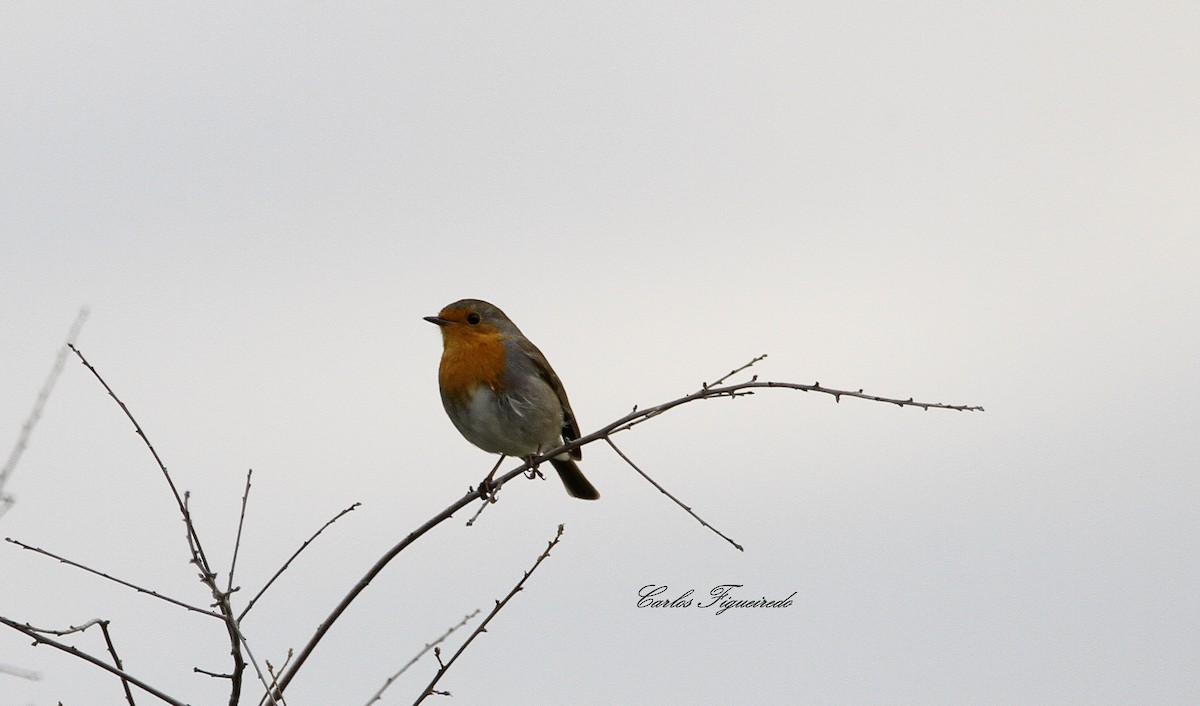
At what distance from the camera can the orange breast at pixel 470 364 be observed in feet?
26.3

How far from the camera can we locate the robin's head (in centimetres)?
834

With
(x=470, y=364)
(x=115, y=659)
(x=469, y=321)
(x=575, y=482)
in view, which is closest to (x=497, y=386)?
(x=470, y=364)

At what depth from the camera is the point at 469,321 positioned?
27.6 ft

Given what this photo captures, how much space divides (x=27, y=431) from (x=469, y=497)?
1.65 metres

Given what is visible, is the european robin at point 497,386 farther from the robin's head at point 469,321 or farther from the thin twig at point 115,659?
the thin twig at point 115,659

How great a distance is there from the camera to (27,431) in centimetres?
415

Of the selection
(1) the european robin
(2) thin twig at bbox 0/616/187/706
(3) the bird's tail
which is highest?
(3) the bird's tail

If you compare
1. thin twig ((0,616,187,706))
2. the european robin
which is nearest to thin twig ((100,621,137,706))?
thin twig ((0,616,187,706))

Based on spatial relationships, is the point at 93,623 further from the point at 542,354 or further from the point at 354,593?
the point at 542,354

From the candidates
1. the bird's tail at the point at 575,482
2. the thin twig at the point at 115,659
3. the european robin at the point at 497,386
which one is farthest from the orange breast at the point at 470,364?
the thin twig at the point at 115,659

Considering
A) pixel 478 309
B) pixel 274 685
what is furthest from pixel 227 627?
pixel 478 309

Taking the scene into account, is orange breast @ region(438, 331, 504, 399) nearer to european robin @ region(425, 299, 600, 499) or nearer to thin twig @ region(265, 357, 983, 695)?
european robin @ region(425, 299, 600, 499)

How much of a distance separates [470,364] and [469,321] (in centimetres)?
42

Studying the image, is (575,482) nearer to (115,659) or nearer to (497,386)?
(497,386)
